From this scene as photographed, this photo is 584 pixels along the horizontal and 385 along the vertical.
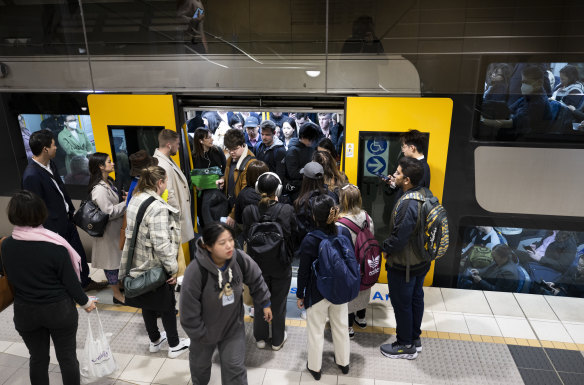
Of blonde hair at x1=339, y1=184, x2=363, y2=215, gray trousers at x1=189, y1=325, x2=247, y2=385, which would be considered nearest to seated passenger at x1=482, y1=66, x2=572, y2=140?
blonde hair at x1=339, y1=184, x2=363, y2=215

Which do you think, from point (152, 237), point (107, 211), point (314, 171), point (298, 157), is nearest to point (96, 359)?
point (152, 237)

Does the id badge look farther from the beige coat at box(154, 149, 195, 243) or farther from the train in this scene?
the train

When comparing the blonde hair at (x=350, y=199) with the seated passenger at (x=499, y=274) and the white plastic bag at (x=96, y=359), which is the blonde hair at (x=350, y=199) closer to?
the seated passenger at (x=499, y=274)

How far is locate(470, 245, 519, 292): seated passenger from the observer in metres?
4.64

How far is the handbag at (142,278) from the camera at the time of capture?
3322 mm

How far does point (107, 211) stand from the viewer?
4.02m

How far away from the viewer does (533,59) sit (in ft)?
12.6

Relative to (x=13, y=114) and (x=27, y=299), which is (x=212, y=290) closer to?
(x=27, y=299)

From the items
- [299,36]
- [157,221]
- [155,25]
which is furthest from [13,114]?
[299,36]

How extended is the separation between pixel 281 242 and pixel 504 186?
2.56 metres

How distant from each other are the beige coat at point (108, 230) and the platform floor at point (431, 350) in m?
0.65

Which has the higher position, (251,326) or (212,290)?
(212,290)

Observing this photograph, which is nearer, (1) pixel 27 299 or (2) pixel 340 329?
(1) pixel 27 299

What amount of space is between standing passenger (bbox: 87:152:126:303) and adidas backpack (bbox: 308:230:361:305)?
2204 millimetres
